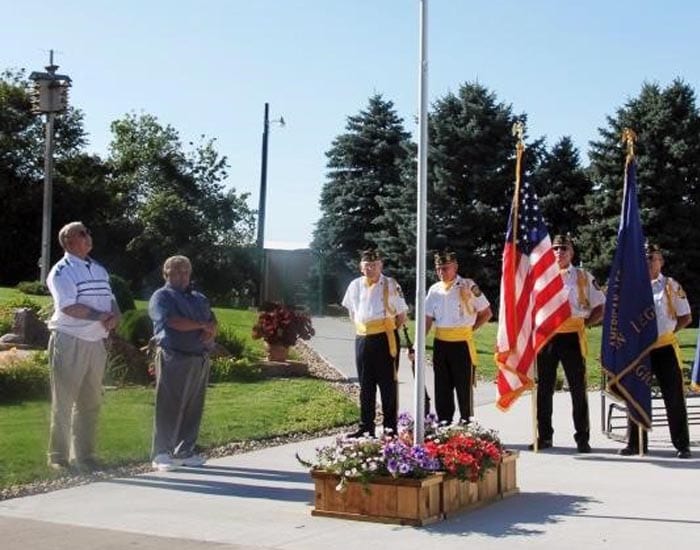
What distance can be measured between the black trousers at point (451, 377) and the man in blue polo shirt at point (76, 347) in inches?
130

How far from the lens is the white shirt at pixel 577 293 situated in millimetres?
10141

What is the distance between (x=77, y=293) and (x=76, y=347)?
0.45 m

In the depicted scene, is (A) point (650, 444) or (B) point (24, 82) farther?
(B) point (24, 82)

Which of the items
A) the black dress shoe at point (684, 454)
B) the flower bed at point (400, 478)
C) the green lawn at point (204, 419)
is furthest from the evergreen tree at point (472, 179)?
the flower bed at point (400, 478)

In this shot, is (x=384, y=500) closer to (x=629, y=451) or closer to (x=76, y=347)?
(x=76, y=347)

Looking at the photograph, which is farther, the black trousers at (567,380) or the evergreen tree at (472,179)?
the evergreen tree at (472,179)

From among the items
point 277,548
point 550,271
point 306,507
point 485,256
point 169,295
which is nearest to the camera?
point 277,548

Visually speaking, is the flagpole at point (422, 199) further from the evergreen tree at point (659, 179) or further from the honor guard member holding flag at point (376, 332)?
the evergreen tree at point (659, 179)

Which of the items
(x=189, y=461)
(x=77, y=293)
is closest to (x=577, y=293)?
(x=189, y=461)

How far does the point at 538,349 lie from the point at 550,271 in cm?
73

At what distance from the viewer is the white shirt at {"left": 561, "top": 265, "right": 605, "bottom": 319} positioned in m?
10.1

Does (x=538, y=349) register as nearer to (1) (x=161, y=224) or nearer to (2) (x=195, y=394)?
(2) (x=195, y=394)

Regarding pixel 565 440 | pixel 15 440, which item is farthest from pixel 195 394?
pixel 565 440

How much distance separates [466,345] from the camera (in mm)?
10211
